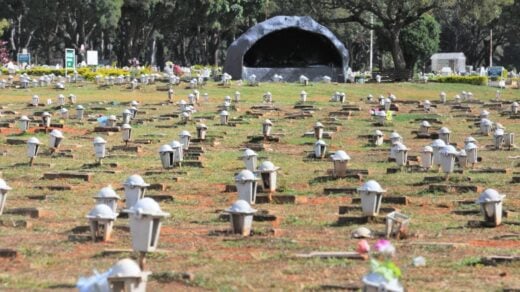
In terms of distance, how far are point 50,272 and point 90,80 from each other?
3496 cm

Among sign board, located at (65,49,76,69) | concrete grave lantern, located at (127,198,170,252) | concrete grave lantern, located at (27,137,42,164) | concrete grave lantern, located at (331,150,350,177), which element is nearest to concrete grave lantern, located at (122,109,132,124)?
concrete grave lantern, located at (27,137,42,164)

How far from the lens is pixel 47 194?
1602 cm

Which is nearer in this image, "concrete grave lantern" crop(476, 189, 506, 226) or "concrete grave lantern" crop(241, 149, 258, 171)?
"concrete grave lantern" crop(476, 189, 506, 226)

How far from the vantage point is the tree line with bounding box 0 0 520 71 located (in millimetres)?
51531

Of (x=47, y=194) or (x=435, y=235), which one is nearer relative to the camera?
(x=435, y=235)

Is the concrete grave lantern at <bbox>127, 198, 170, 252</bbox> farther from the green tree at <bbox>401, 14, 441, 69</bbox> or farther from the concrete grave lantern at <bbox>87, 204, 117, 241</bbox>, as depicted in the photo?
the green tree at <bbox>401, 14, 441, 69</bbox>

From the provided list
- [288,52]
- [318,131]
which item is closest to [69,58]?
[288,52]

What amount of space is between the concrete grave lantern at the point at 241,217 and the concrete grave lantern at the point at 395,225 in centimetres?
148

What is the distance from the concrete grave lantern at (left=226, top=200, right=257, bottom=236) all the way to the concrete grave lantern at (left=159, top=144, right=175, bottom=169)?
6.75 metres

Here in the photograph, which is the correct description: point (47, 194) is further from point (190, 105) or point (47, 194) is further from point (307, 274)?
point (190, 105)

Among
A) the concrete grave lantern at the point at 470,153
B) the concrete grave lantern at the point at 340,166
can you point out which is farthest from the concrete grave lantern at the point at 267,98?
the concrete grave lantern at the point at 340,166

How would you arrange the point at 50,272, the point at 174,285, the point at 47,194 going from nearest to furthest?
the point at 174,285 < the point at 50,272 < the point at 47,194

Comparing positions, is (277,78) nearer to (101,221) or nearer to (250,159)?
(250,159)

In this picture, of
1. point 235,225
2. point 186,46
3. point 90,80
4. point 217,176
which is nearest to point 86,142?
point 217,176
